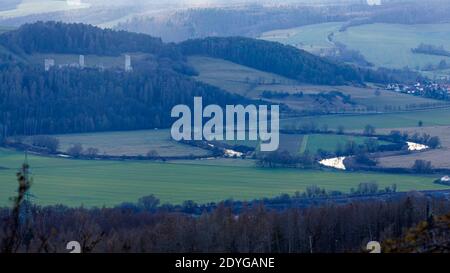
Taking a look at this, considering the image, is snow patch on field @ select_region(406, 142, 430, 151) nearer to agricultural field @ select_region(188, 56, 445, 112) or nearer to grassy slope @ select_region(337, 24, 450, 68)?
agricultural field @ select_region(188, 56, 445, 112)

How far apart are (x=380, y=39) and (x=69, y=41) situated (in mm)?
19839

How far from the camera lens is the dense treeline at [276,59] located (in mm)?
45062

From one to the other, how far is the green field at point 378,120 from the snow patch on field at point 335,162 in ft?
15.2

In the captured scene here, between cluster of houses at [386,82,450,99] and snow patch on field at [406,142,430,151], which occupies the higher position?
cluster of houses at [386,82,450,99]

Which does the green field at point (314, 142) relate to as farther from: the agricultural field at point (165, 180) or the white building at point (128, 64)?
the white building at point (128, 64)

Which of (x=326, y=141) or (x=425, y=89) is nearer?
(x=326, y=141)

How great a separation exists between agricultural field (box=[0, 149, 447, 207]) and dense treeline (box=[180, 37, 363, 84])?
646 inches

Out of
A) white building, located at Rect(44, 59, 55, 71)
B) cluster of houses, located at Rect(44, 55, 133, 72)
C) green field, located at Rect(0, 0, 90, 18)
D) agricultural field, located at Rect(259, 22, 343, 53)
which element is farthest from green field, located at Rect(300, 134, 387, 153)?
green field, located at Rect(0, 0, 90, 18)

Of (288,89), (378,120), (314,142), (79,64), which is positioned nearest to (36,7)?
(79,64)

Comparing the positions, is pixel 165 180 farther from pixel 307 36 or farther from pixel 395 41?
pixel 307 36

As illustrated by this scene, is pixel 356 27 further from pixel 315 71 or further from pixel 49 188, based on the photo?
pixel 49 188

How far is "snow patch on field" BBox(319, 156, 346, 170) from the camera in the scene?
1147 inches

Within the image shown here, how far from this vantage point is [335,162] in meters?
29.8

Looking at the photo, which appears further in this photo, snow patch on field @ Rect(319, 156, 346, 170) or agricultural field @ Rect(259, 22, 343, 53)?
agricultural field @ Rect(259, 22, 343, 53)
